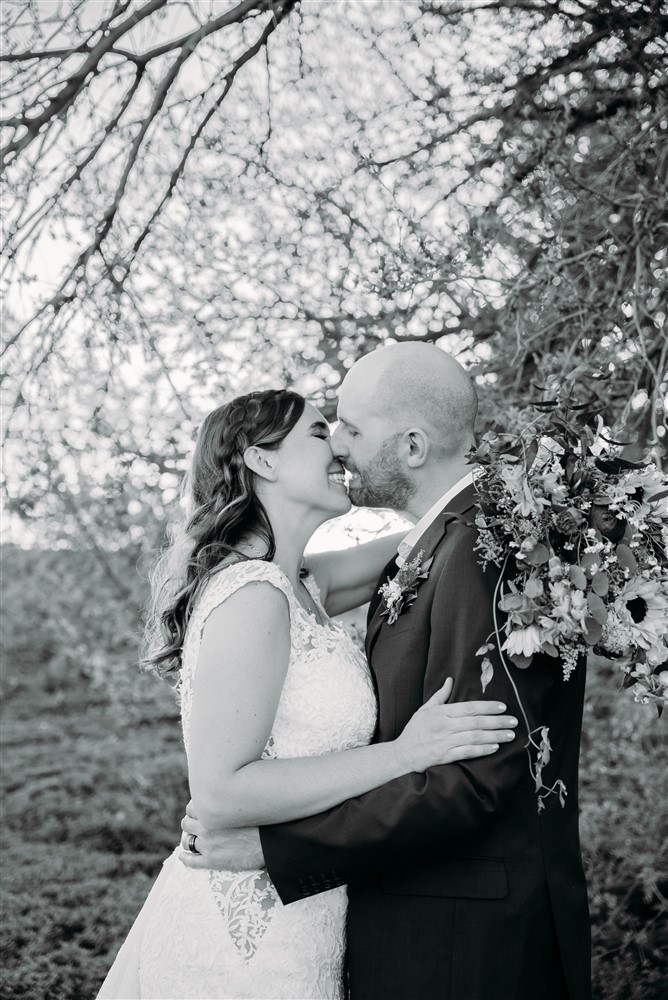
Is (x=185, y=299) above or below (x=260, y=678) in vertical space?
above

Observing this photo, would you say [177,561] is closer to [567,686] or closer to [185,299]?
[567,686]

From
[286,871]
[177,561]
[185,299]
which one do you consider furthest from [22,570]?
[286,871]

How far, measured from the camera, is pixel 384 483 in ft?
10.1

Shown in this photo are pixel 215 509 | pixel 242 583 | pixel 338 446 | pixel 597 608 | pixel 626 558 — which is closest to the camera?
pixel 597 608

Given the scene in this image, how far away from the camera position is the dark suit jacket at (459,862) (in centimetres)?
237

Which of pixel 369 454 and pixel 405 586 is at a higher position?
pixel 369 454

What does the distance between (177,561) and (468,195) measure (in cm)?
239

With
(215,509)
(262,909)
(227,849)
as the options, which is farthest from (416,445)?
(262,909)

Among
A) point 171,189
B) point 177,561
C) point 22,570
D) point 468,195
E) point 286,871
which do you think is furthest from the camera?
point 22,570

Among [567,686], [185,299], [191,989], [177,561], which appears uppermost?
[185,299]

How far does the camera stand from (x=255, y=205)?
177 inches

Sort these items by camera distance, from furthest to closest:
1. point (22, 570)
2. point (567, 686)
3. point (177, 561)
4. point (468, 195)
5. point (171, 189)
A: point (22, 570)
point (468, 195)
point (171, 189)
point (177, 561)
point (567, 686)

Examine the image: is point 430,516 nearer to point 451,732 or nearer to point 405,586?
point 405,586

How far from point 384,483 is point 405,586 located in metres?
0.46
